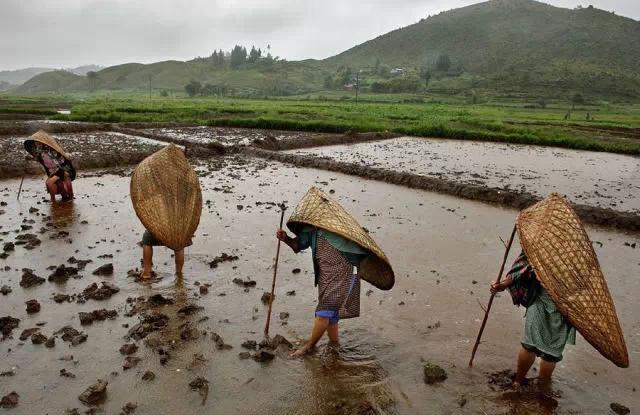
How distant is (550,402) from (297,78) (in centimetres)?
12894

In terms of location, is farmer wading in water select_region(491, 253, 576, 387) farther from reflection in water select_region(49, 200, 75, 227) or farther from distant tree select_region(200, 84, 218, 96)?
distant tree select_region(200, 84, 218, 96)

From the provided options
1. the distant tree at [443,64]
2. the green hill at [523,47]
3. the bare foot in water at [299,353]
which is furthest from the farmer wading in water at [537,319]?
the distant tree at [443,64]

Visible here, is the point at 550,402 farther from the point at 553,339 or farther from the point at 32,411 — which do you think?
the point at 32,411

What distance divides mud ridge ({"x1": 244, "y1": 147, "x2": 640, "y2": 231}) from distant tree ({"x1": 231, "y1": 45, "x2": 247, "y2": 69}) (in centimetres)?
14666

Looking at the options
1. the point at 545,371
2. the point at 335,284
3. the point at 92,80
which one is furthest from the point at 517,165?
the point at 92,80

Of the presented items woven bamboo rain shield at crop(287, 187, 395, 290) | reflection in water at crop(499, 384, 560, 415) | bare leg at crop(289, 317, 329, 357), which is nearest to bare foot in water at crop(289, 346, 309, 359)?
bare leg at crop(289, 317, 329, 357)

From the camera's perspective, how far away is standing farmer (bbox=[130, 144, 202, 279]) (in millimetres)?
5488

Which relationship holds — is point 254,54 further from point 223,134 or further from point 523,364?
point 523,364

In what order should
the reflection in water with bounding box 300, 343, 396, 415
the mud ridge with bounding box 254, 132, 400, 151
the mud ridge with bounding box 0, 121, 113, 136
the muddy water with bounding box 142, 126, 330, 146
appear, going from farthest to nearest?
the mud ridge with bounding box 0, 121, 113, 136
the muddy water with bounding box 142, 126, 330, 146
the mud ridge with bounding box 254, 132, 400, 151
the reflection in water with bounding box 300, 343, 396, 415

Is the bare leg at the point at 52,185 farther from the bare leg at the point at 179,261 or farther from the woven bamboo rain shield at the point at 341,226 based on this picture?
the woven bamboo rain shield at the point at 341,226

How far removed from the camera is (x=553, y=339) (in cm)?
360

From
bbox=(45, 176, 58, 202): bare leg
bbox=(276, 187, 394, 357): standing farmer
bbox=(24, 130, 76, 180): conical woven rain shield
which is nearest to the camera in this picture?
bbox=(276, 187, 394, 357): standing farmer

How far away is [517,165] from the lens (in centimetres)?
1558

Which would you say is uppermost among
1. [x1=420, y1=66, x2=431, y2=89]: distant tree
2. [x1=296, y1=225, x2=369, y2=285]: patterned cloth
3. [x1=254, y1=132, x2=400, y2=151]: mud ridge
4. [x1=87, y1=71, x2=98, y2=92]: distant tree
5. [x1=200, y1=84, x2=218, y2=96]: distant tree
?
[x1=87, y1=71, x2=98, y2=92]: distant tree
